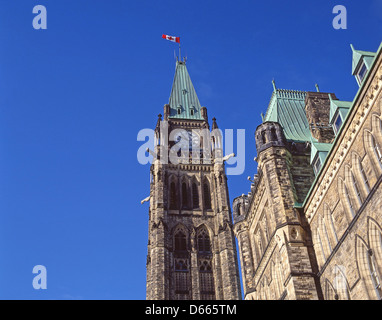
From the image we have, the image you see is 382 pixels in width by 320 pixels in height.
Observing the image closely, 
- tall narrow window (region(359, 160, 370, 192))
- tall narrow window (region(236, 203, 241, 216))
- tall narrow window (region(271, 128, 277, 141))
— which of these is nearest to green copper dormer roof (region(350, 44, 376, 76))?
tall narrow window (region(359, 160, 370, 192))

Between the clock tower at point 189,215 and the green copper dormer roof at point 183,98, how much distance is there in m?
0.25

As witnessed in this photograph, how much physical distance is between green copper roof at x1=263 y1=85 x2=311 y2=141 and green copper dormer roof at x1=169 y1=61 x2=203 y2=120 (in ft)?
147

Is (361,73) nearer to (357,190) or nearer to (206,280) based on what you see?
(357,190)

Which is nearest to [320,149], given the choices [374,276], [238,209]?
[374,276]

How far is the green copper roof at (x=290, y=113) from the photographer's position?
2767 cm

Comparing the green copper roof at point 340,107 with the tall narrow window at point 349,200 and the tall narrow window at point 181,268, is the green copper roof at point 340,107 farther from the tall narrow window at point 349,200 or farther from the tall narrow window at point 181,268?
the tall narrow window at point 181,268

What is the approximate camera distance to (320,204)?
20.4m

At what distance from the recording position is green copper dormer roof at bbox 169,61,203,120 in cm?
7750

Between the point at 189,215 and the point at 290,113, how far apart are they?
1392 inches

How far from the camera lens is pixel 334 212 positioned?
19.1m

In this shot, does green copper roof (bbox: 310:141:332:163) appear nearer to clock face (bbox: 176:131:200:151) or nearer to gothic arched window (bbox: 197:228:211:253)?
A: gothic arched window (bbox: 197:228:211:253)
